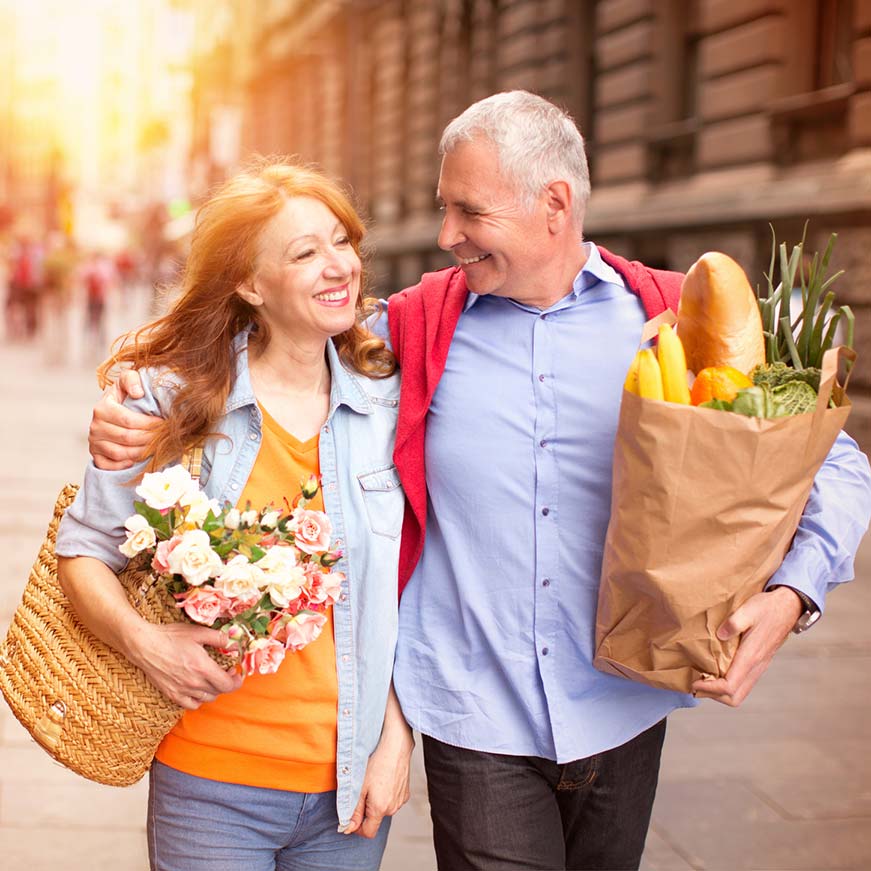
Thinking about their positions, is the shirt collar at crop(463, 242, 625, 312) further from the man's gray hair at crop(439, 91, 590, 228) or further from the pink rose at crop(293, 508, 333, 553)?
the pink rose at crop(293, 508, 333, 553)

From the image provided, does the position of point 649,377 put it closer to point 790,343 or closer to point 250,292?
point 790,343

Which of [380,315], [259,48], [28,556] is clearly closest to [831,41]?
[28,556]

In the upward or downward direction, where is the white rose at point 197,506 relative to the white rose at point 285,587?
upward

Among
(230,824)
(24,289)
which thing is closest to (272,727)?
(230,824)

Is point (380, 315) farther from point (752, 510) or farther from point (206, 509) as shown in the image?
point (752, 510)

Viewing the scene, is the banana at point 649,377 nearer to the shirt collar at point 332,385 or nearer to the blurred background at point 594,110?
the shirt collar at point 332,385

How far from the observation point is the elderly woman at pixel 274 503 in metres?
2.44

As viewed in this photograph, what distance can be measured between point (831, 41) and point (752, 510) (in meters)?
10.7

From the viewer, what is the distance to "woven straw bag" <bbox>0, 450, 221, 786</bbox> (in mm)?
2400

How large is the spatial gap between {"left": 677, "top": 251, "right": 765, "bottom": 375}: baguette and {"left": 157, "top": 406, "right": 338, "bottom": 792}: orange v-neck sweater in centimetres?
76

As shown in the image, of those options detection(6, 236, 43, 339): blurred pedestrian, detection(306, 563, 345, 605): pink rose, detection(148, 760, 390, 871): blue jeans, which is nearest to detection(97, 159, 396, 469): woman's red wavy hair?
detection(306, 563, 345, 605): pink rose

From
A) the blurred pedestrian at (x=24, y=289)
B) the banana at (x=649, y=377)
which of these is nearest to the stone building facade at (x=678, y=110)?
the banana at (x=649, y=377)

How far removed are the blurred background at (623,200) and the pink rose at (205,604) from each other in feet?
3.00

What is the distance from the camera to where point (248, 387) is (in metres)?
2.53
